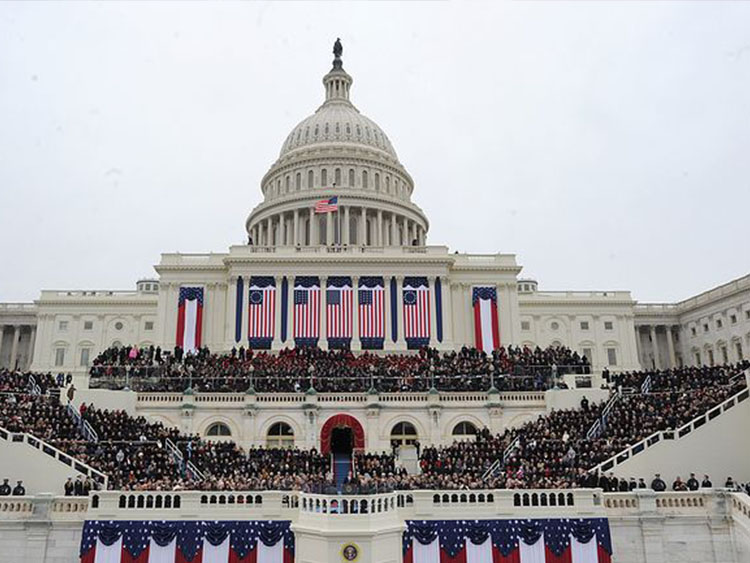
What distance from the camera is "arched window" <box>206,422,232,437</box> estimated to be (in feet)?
141

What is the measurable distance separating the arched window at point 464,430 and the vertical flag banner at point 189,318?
30951 mm

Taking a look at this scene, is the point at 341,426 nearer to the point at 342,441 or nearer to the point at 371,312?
the point at 342,441

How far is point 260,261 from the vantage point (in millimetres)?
67438

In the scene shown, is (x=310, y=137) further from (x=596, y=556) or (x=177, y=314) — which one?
(x=596, y=556)

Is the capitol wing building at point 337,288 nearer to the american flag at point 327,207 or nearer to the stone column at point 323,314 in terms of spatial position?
the stone column at point 323,314

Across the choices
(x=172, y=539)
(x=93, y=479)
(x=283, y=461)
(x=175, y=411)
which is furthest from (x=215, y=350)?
(x=172, y=539)

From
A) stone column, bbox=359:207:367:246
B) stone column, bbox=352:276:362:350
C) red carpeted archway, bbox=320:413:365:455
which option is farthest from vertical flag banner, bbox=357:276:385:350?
red carpeted archway, bbox=320:413:365:455

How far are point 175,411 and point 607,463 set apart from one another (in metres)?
26.3

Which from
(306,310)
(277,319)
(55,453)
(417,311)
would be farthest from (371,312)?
(55,453)

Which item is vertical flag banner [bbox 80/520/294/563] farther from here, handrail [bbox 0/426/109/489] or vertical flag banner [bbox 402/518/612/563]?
handrail [bbox 0/426/109/489]

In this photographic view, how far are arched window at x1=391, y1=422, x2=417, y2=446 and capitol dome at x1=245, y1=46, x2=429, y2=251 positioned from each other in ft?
142

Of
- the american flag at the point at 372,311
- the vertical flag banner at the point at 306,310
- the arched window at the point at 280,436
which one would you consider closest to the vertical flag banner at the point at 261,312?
the vertical flag banner at the point at 306,310

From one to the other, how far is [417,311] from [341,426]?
25343 mm

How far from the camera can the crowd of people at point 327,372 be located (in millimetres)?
44844
